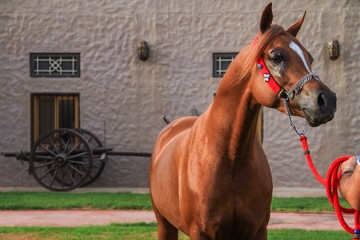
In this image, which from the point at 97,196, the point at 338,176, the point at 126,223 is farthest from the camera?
the point at 97,196

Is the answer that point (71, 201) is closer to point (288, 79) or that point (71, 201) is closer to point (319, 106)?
point (288, 79)

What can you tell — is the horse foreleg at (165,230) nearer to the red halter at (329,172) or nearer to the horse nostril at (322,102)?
the red halter at (329,172)

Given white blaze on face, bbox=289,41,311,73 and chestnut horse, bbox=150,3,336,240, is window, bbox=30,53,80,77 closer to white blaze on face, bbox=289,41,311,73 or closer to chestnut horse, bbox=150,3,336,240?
chestnut horse, bbox=150,3,336,240

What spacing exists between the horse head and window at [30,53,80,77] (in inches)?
442

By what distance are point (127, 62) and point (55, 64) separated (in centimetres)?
181

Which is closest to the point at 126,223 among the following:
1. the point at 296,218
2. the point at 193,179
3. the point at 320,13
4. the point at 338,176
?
the point at 296,218

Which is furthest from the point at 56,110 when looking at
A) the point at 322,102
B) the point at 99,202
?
the point at 322,102

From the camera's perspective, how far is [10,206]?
980 cm

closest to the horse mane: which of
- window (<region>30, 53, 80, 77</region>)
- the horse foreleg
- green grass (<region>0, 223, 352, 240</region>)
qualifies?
the horse foreleg

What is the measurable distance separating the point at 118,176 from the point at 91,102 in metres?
1.96

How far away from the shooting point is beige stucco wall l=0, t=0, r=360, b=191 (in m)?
13.6

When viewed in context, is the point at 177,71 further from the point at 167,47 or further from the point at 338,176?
the point at 338,176

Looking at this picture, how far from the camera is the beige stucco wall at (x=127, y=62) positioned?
13.6 meters

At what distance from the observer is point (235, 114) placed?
317 centimetres
